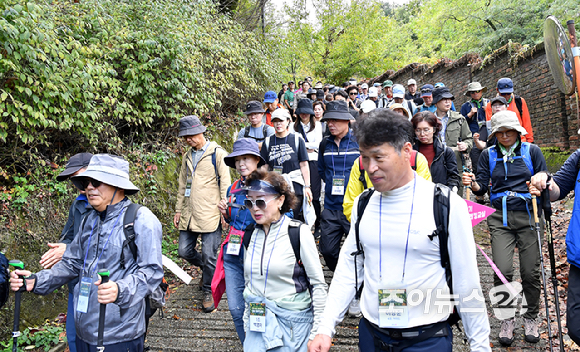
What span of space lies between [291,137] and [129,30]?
14.3 ft

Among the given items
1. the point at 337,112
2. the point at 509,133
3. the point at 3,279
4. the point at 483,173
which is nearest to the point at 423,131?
the point at 483,173

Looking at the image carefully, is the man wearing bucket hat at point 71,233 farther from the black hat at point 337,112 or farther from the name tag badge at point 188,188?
the black hat at point 337,112

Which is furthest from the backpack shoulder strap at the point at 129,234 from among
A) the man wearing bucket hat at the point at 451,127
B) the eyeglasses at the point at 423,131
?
the man wearing bucket hat at the point at 451,127

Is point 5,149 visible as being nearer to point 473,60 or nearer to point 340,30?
point 473,60

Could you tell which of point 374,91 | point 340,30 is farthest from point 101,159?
point 340,30

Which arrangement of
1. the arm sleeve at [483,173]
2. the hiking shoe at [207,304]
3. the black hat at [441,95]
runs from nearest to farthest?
the arm sleeve at [483,173], the hiking shoe at [207,304], the black hat at [441,95]

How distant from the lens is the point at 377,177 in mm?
2193

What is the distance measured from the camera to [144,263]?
2.93m

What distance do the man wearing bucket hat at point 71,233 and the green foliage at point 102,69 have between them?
197 centimetres

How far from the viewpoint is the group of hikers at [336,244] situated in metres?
2.16

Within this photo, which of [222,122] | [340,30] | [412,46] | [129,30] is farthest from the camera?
[412,46]

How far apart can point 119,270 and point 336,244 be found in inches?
108

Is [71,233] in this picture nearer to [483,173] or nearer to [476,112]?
[483,173]

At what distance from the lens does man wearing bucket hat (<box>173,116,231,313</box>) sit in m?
5.58
